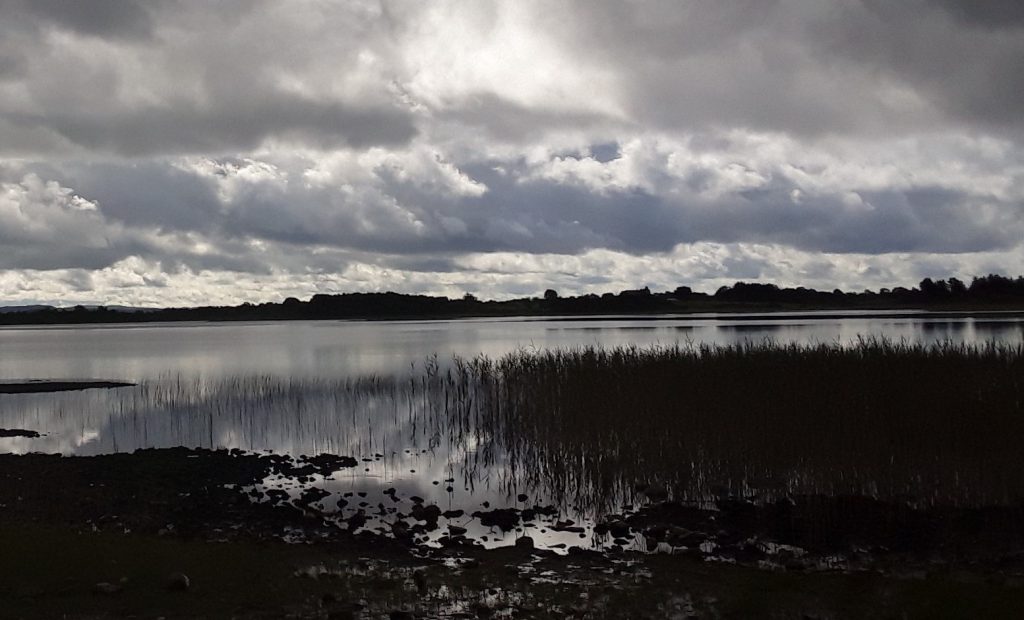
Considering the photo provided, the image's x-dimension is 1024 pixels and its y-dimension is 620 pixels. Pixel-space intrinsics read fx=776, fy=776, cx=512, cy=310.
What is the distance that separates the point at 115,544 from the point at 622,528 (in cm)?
830

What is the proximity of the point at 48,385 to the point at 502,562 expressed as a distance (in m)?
41.7

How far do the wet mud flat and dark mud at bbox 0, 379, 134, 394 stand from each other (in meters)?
29.2

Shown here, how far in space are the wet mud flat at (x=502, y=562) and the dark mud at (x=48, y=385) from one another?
2923 cm

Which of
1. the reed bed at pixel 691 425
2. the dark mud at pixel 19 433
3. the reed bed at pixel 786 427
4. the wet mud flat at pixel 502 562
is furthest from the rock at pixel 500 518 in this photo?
the dark mud at pixel 19 433

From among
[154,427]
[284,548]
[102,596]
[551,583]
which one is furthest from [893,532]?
[154,427]

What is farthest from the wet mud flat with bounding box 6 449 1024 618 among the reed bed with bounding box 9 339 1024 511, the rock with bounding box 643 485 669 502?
the reed bed with bounding box 9 339 1024 511

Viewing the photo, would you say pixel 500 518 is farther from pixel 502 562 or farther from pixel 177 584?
pixel 177 584

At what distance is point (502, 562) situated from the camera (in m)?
11.9

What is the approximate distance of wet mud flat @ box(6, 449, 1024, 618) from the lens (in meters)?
9.53

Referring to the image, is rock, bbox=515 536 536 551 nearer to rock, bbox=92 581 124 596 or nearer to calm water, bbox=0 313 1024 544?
calm water, bbox=0 313 1024 544

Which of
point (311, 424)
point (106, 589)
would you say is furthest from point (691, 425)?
point (311, 424)

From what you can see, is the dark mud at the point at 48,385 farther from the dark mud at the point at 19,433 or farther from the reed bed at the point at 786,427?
the reed bed at the point at 786,427

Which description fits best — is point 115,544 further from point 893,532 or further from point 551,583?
point 893,532

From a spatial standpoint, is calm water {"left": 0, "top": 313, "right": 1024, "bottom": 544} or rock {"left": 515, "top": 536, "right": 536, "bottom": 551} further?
calm water {"left": 0, "top": 313, "right": 1024, "bottom": 544}
